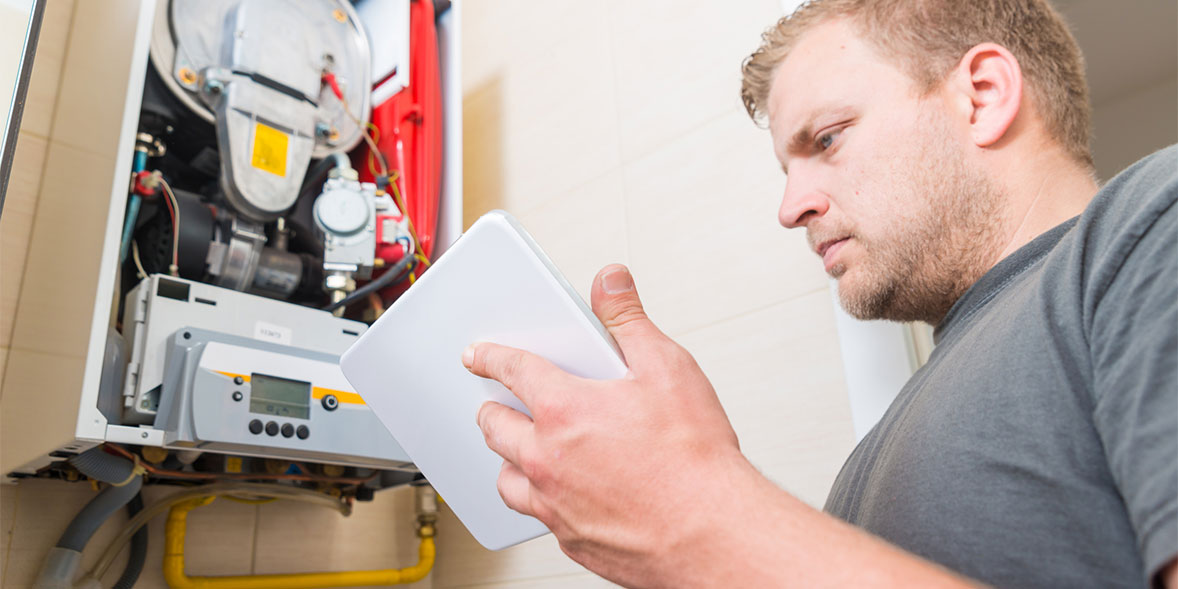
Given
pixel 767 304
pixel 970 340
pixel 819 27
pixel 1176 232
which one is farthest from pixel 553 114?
pixel 1176 232

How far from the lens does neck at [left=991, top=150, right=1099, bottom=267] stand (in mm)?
770

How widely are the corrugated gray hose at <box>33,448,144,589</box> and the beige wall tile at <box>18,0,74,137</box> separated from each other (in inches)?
26.7

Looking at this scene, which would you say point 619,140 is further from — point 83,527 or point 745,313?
point 83,527

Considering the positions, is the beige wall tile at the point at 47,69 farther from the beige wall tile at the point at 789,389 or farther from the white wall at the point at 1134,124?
the white wall at the point at 1134,124

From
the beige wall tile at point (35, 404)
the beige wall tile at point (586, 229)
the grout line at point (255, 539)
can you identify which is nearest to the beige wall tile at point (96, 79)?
the beige wall tile at point (35, 404)

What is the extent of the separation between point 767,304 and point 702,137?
0.38m

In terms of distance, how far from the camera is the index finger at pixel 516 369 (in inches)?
21.0

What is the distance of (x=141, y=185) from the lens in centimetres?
122

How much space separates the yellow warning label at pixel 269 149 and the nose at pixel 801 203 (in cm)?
88

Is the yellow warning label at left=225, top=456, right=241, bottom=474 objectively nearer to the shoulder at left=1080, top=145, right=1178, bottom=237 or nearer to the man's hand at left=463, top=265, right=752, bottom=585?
the man's hand at left=463, top=265, right=752, bottom=585

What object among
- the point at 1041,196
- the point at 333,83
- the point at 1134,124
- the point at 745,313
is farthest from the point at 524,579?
the point at 1134,124

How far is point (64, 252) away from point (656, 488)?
1184mm

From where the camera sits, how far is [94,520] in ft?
4.04

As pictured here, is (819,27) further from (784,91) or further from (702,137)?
(702,137)
